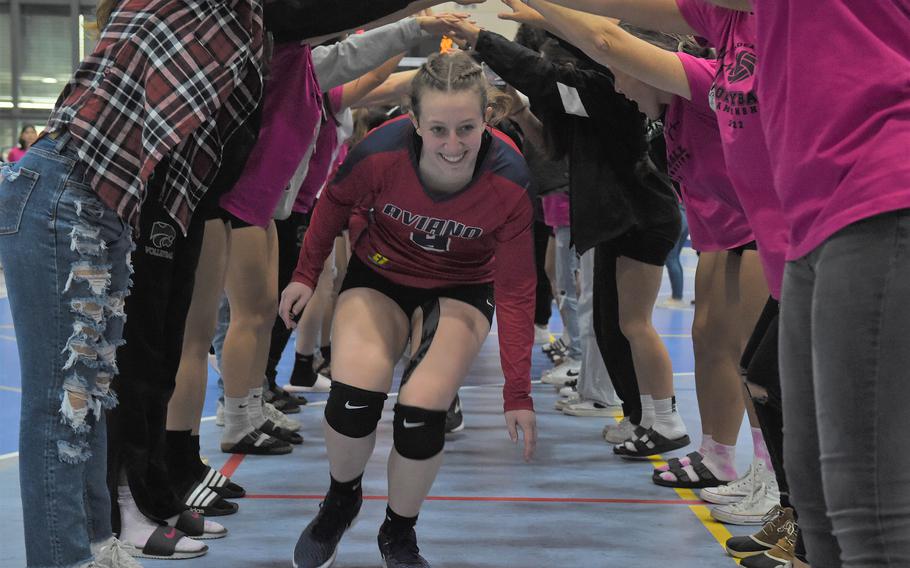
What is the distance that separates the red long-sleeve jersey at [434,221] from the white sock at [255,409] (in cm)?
129

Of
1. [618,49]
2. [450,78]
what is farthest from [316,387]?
[618,49]

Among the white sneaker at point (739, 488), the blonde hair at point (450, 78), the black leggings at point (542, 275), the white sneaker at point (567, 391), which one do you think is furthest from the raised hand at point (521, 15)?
the black leggings at point (542, 275)

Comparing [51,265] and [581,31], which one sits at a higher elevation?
[581,31]

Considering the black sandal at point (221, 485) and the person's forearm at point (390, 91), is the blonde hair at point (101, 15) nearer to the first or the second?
the black sandal at point (221, 485)

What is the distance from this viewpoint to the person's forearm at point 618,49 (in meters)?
2.62

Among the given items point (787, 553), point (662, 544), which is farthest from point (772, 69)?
point (662, 544)

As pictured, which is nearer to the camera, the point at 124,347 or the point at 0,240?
the point at 0,240

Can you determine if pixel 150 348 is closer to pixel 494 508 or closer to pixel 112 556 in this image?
pixel 112 556

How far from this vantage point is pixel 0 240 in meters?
2.07

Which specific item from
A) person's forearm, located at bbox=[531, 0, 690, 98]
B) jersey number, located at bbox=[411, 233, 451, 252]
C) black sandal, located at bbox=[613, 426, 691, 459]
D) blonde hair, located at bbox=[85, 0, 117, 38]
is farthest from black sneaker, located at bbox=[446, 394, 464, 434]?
blonde hair, located at bbox=[85, 0, 117, 38]

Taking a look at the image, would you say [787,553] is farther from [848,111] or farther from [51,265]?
[51,265]

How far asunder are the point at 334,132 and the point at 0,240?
94.6 inches

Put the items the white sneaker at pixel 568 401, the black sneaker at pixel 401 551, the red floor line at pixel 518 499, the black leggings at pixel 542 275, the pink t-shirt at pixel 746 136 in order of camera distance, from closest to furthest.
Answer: the pink t-shirt at pixel 746 136 → the black sneaker at pixel 401 551 → the red floor line at pixel 518 499 → the white sneaker at pixel 568 401 → the black leggings at pixel 542 275

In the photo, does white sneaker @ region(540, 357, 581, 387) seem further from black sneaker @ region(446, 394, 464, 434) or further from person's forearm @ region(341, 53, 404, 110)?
person's forearm @ region(341, 53, 404, 110)
